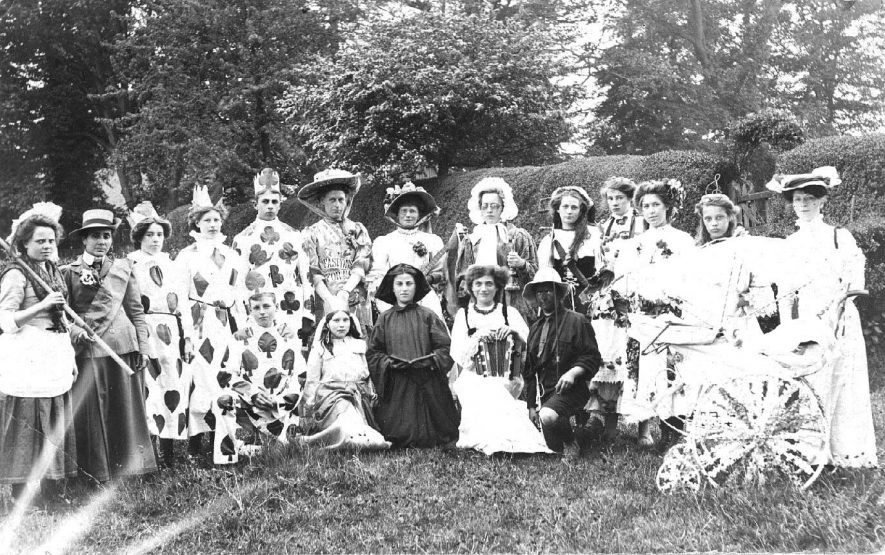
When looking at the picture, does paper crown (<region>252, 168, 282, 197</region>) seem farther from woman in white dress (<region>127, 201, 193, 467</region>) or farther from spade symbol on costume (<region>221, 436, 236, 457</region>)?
spade symbol on costume (<region>221, 436, 236, 457</region>)

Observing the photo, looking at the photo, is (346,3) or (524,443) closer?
(524,443)

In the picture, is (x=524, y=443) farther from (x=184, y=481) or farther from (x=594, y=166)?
(x=594, y=166)

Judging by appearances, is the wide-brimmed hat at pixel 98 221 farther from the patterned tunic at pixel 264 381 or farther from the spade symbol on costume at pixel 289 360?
the spade symbol on costume at pixel 289 360

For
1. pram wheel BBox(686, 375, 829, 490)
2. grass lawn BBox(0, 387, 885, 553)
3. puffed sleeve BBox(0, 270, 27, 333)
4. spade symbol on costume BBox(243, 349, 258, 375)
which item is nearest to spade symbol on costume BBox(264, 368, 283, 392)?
spade symbol on costume BBox(243, 349, 258, 375)

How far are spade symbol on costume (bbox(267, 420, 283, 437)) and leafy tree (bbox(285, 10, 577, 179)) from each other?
9863mm

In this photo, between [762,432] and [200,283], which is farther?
[200,283]

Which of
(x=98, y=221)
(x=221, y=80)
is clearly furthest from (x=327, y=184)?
(x=221, y=80)

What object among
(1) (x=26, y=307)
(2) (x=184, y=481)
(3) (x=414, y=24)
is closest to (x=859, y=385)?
(2) (x=184, y=481)

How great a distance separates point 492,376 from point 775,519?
9.21 feet

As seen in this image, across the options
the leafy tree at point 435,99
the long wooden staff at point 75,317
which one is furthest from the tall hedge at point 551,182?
the long wooden staff at point 75,317

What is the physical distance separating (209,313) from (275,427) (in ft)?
3.34

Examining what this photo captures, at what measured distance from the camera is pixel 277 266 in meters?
7.27

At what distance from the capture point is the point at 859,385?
5.55 m

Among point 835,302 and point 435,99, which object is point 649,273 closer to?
point 835,302
